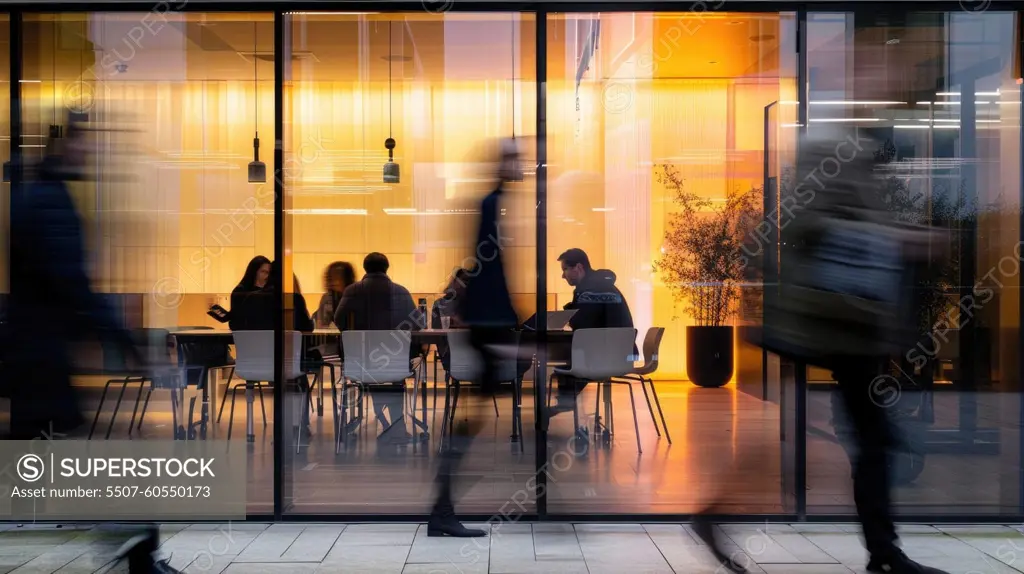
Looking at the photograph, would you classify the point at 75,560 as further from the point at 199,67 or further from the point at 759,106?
the point at 759,106

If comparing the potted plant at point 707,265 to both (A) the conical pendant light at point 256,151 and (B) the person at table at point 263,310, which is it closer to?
(B) the person at table at point 263,310

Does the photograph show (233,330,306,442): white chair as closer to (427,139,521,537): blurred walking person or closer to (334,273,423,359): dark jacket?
(334,273,423,359): dark jacket

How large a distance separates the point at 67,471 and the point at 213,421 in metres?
0.97

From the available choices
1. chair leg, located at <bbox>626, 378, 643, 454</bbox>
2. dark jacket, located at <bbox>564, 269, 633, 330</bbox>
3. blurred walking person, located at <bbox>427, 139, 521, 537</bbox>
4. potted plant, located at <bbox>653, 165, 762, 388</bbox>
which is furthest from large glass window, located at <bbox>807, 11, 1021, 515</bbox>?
blurred walking person, located at <bbox>427, 139, 521, 537</bbox>

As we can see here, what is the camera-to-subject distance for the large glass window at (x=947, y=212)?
4.74m

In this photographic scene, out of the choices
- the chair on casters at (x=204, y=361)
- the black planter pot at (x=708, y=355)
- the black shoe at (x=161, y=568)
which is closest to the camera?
the black shoe at (x=161, y=568)

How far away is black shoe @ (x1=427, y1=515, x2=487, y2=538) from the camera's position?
4.25m

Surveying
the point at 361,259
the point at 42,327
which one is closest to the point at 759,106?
the point at 361,259

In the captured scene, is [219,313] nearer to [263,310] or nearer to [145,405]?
[263,310]

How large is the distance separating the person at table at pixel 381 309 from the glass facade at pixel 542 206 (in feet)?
0.12

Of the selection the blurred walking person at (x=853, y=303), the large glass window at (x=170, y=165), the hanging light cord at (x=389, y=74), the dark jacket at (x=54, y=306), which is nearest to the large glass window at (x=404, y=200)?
the hanging light cord at (x=389, y=74)

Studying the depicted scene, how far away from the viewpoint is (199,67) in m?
5.31

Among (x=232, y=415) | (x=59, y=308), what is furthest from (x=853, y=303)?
(x=232, y=415)

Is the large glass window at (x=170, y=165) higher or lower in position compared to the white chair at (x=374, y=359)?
higher
